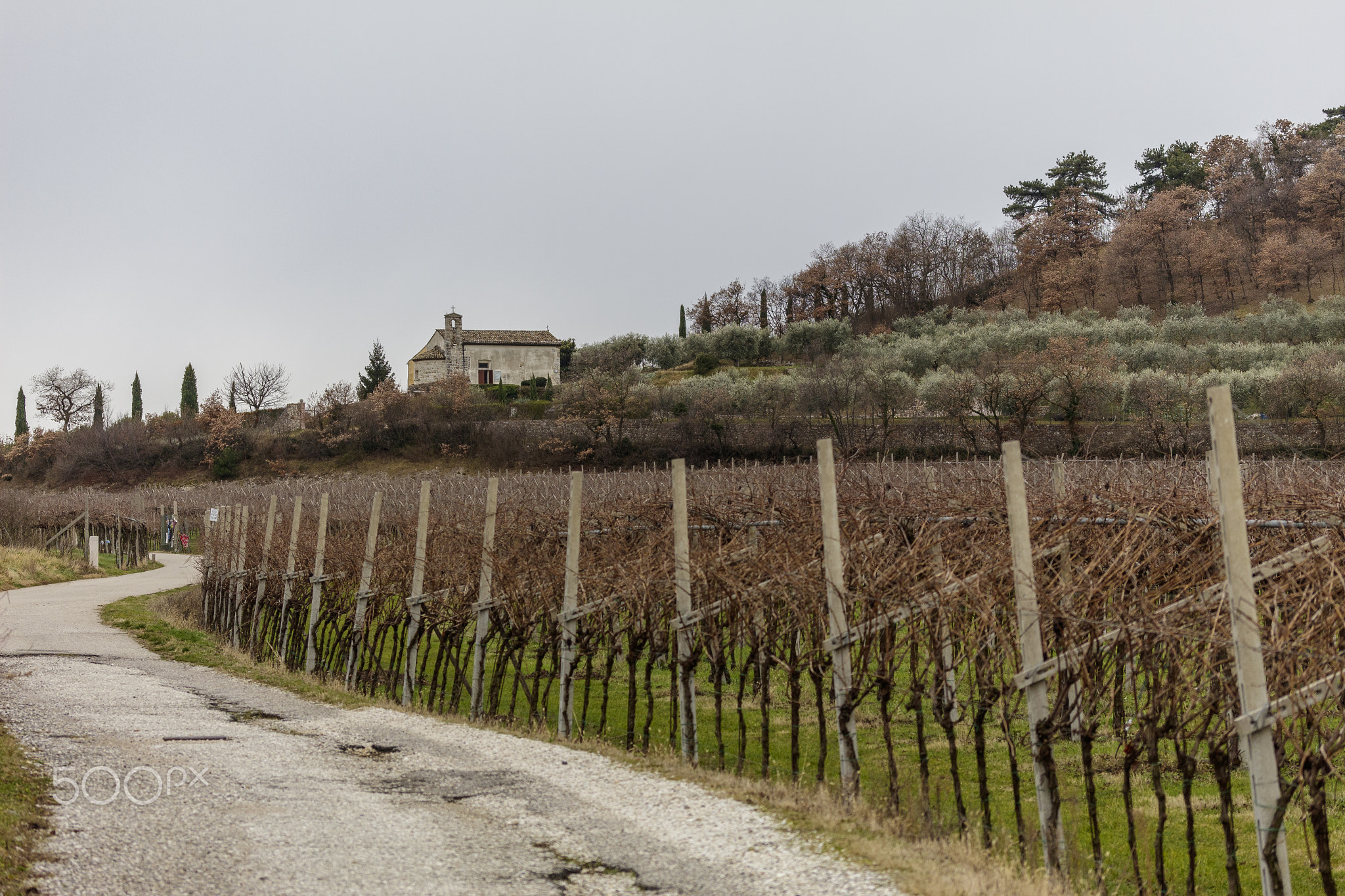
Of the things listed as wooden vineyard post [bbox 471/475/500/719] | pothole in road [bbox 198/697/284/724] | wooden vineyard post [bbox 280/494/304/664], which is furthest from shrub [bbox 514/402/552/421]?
wooden vineyard post [bbox 471/475/500/719]

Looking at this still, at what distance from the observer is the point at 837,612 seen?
6.90m

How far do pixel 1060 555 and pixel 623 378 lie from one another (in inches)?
2005

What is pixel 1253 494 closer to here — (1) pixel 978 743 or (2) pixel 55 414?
(1) pixel 978 743

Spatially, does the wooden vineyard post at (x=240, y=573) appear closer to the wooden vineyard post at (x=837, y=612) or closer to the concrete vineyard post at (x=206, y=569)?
the concrete vineyard post at (x=206, y=569)

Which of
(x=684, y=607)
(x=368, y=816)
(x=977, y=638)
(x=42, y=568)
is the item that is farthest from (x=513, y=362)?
(x=977, y=638)

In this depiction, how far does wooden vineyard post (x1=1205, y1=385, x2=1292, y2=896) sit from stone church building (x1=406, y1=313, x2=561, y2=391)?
68.9 m

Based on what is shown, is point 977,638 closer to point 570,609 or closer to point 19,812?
point 570,609

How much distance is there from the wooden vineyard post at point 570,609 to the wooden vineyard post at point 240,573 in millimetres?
9998

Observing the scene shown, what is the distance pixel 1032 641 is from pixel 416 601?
24.8ft

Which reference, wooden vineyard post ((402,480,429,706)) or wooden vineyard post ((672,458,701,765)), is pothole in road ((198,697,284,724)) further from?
wooden vineyard post ((672,458,701,765))

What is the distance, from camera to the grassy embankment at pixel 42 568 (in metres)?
26.3

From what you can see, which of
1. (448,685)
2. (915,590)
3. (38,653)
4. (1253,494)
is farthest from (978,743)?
(38,653)

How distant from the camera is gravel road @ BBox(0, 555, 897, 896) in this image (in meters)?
4.96

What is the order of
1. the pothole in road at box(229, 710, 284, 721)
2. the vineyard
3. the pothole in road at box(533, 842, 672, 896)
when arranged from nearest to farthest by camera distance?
the pothole in road at box(533, 842, 672, 896)
the vineyard
the pothole in road at box(229, 710, 284, 721)
